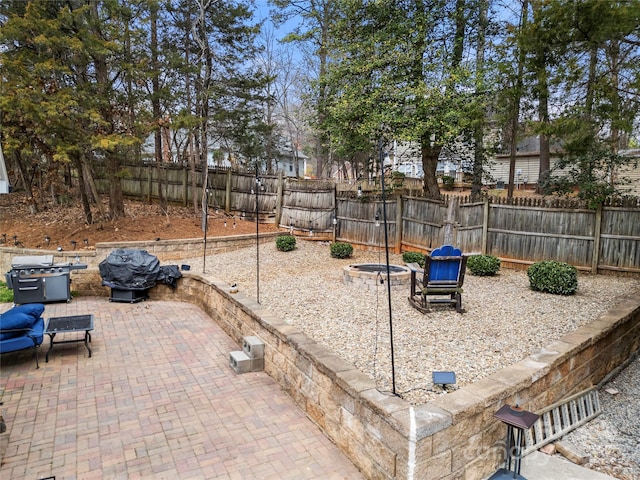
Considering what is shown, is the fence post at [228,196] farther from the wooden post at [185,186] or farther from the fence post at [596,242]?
the fence post at [596,242]

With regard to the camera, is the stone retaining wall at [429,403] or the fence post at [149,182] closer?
the stone retaining wall at [429,403]

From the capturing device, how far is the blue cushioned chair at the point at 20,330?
5051 millimetres

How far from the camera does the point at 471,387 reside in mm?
→ 3520

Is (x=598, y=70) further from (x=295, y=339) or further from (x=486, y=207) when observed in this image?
(x=295, y=339)

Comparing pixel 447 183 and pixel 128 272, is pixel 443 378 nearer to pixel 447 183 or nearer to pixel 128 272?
pixel 128 272

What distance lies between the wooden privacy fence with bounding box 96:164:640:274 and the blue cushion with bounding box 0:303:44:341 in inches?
140

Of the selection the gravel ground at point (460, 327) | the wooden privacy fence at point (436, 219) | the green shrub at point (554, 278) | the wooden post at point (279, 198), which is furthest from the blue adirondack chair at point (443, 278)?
the wooden post at point (279, 198)

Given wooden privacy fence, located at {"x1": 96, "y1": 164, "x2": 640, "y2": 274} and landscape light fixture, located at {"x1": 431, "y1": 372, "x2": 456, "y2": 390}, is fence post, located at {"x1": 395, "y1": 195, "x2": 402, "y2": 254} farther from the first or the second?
landscape light fixture, located at {"x1": 431, "y1": 372, "x2": 456, "y2": 390}

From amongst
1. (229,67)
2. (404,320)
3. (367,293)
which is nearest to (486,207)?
(367,293)

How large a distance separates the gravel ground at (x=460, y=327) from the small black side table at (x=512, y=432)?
0.60 meters

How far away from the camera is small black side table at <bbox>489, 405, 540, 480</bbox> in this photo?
9.94 feet

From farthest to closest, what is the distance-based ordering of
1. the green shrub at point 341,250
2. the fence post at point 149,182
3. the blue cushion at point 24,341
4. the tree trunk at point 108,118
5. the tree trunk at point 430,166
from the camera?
1. the fence post at point 149,182
2. the tree trunk at point 430,166
3. the tree trunk at point 108,118
4. the green shrub at point 341,250
5. the blue cushion at point 24,341

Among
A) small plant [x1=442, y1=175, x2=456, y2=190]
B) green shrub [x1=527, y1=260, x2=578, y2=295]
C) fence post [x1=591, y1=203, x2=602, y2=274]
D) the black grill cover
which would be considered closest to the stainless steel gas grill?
the black grill cover

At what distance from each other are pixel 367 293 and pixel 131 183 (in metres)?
13.4
